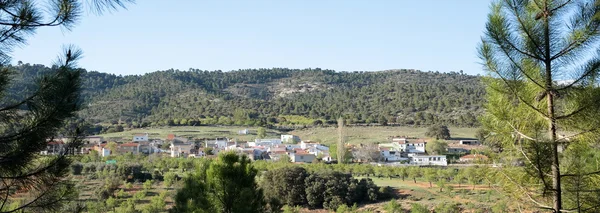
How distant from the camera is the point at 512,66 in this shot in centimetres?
525

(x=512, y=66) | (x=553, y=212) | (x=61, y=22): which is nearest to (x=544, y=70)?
(x=512, y=66)

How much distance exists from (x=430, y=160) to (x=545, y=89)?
147ft

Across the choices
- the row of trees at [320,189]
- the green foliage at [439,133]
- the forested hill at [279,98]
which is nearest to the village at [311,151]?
the green foliage at [439,133]

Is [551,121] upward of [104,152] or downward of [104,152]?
upward

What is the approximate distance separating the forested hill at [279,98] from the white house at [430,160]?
24.0 metres

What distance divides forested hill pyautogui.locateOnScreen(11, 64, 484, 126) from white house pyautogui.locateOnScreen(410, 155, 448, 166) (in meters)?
24.0

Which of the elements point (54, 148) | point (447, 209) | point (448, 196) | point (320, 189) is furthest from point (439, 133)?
point (54, 148)

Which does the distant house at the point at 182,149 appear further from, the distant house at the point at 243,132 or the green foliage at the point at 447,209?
the green foliage at the point at 447,209

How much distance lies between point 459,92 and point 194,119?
44.2 metres

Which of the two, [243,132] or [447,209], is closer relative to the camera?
[447,209]

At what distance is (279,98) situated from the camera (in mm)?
110438

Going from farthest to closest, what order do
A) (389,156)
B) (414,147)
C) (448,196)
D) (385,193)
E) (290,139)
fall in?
(290,139)
(414,147)
(389,156)
(385,193)
(448,196)

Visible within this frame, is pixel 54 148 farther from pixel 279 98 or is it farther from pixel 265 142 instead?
pixel 279 98

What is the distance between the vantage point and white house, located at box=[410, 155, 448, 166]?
48.0m
